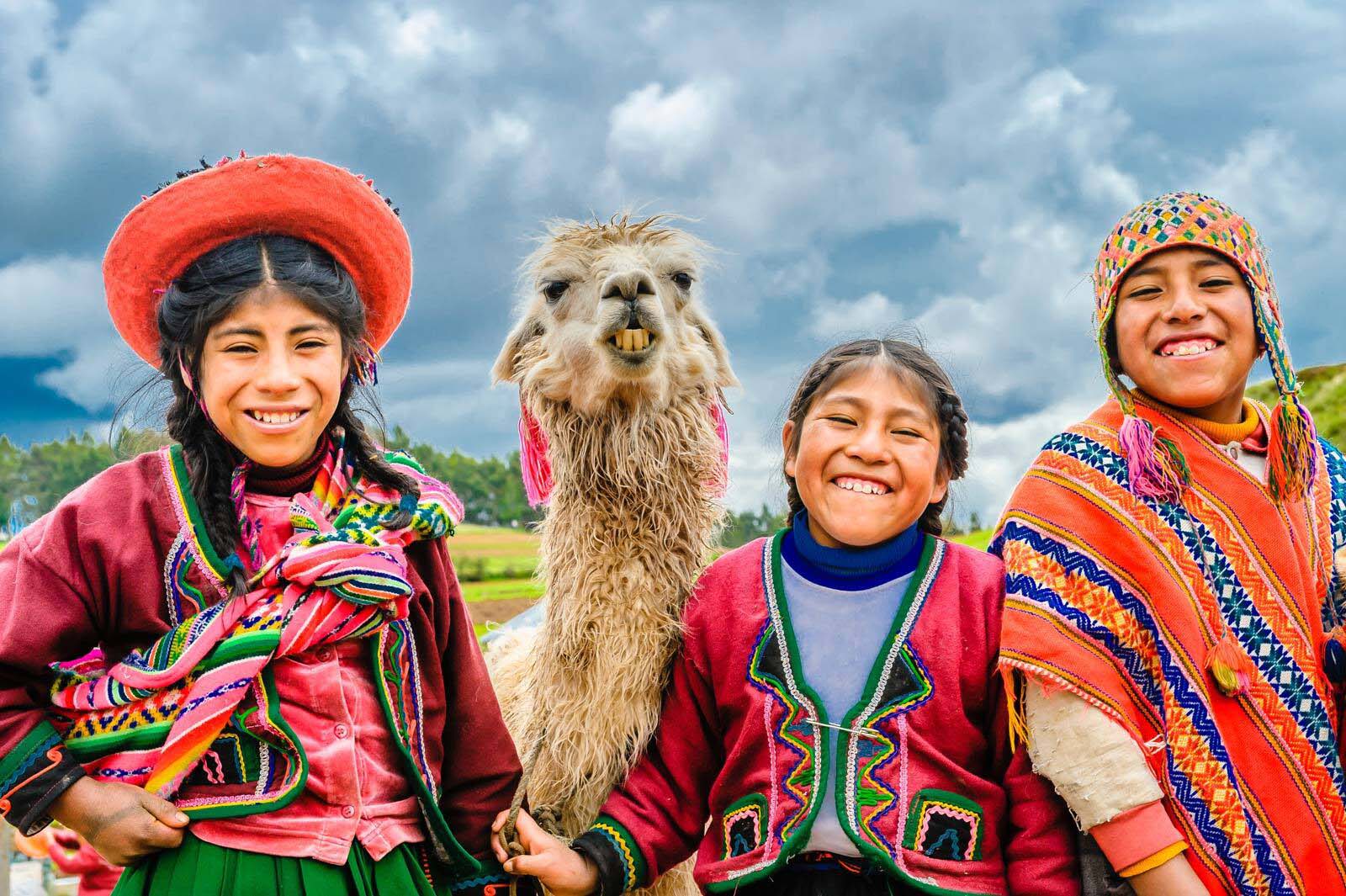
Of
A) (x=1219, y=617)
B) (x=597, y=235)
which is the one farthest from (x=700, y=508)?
(x=1219, y=617)

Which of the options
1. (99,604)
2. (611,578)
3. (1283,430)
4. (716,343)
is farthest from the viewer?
(716,343)

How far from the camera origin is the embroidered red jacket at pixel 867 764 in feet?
7.79

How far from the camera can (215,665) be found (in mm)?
2217

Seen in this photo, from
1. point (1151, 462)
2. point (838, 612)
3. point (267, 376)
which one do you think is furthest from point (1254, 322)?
point (267, 376)

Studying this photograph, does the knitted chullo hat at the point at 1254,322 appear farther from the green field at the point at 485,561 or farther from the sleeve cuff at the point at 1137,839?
the green field at the point at 485,561

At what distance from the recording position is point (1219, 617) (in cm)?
259

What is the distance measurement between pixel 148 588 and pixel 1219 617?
237 centimetres

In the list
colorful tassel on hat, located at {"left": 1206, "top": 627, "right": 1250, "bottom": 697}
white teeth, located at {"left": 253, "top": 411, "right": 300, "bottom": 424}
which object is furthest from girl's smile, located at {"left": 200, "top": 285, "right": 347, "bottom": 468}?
colorful tassel on hat, located at {"left": 1206, "top": 627, "right": 1250, "bottom": 697}

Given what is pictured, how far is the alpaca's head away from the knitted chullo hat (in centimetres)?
110

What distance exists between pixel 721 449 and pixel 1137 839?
56.9 inches

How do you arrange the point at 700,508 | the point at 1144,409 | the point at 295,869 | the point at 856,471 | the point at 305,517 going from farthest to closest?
the point at 700,508, the point at 1144,409, the point at 856,471, the point at 305,517, the point at 295,869

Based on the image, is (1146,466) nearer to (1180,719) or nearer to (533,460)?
(1180,719)

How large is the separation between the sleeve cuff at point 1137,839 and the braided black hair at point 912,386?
0.80m

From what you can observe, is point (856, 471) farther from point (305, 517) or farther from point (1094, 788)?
point (305, 517)
